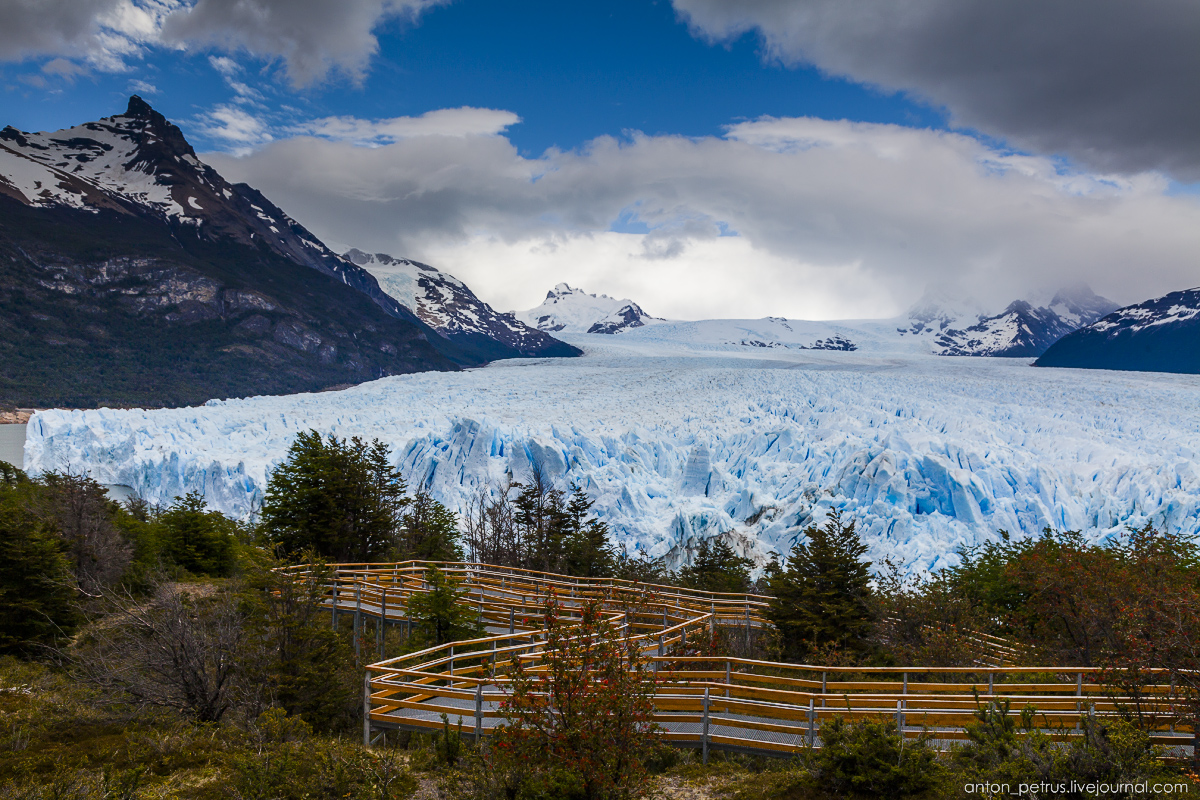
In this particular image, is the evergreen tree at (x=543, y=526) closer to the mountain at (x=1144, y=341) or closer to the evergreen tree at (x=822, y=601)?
the evergreen tree at (x=822, y=601)

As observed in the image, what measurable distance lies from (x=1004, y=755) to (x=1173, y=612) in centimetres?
354

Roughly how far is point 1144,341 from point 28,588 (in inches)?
3830

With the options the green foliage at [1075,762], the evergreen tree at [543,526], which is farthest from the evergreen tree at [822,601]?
the evergreen tree at [543,526]

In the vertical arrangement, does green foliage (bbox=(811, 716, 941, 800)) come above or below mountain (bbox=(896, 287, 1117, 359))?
below

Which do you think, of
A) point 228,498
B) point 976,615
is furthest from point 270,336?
point 976,615

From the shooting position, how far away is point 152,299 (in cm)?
12206

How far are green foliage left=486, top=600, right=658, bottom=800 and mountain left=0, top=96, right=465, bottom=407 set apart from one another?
330ft

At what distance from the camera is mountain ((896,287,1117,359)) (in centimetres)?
16812

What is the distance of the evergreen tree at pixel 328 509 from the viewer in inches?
872

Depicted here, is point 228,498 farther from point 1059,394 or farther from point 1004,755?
point 1059,394

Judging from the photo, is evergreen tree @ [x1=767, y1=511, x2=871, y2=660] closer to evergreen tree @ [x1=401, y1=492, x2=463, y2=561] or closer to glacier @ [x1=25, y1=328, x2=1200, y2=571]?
glacier @ [x1=25, y1=328, x2=1200, y2=571]

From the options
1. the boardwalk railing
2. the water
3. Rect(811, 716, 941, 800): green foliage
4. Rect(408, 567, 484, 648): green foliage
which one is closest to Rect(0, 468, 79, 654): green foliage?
Rect(408, 567, 484, 648): green foliage

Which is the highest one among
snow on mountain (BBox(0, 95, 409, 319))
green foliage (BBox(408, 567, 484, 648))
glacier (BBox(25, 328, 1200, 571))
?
snow on mountain (BBox(0, 95, 409, 319))

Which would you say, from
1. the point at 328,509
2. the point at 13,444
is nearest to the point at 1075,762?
the point at 328,509
